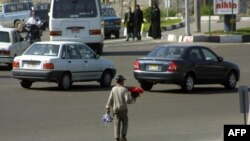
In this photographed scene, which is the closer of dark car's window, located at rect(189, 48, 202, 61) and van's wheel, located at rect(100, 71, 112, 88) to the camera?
dark car's window, located at rect(189, 48, 202, 61)

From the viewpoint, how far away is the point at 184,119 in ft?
58.9

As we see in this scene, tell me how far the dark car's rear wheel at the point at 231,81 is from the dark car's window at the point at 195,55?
113cm

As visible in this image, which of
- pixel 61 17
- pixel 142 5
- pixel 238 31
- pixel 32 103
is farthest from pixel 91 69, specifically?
pixel 142 5

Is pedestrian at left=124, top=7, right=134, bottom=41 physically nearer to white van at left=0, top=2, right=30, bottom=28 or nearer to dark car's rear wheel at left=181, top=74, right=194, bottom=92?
white van at left=0, top=2, right=30, bottom=28

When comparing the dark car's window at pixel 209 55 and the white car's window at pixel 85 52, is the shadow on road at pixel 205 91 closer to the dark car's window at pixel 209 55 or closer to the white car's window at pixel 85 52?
the dark car's window at pixel 209 55

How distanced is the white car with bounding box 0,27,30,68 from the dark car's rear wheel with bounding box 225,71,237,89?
8784 mm

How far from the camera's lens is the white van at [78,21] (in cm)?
3500

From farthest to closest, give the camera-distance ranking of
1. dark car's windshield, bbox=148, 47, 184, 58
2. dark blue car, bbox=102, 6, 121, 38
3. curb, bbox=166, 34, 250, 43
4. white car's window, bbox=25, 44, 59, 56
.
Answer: dark blue car, bbox=102, 6, 121, 38, curb, bbox=166, 34, 250, 43, white car's window, bbox=25, 44, 59, 56, dark car's windshield, bbox=148, 47, 184, 58

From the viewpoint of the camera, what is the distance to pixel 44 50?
24656 mm

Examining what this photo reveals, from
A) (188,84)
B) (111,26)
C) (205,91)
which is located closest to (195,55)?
(205,91)

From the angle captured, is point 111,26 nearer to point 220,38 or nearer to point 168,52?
point 220,38

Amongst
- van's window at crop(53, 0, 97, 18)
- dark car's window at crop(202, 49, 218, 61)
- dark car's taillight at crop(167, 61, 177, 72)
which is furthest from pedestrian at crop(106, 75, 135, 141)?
van's window at crop(53, 0, 97, 18)

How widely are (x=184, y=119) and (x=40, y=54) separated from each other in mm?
7663

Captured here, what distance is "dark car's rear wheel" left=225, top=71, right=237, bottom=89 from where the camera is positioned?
984 inches
